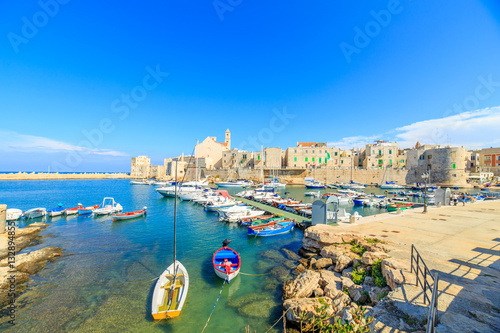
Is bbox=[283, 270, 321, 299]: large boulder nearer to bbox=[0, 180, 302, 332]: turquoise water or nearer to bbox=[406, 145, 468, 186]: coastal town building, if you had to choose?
bbox=[0, 180, 302, 332]: turquoise water

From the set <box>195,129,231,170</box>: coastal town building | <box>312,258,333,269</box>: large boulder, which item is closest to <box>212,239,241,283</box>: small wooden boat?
<box>312,258,333,269</box>: large boulder

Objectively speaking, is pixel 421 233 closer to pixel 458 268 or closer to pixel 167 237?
pixel 458 268

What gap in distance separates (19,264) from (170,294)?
9.25 metres

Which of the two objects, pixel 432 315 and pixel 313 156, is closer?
pixel 432 315

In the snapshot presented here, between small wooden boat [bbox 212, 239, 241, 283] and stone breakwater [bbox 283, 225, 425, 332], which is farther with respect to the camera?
small wooden boat [bbox 212, 239, 241, 283]

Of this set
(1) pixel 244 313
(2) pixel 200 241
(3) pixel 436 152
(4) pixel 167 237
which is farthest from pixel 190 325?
(3) pixel 436 152

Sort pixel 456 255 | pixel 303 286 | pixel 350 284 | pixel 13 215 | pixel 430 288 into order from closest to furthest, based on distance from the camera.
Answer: pixel 430 288 < pixel 350 284 < pixel 303 286 < pixel 456 255 < pixel 13 215

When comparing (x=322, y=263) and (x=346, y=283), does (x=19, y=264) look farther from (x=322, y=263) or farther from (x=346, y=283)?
(x=346, y=283)

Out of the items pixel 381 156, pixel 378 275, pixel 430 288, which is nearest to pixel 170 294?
pixel 378 275

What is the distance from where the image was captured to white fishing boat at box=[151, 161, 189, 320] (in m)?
7.25

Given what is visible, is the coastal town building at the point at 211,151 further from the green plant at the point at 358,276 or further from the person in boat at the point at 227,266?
the green plant at the point at 358,276

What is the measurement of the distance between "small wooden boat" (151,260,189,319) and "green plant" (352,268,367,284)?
6286mm

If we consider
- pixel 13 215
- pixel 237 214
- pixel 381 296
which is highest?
pixel 381 296

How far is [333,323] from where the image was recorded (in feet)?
19.6
